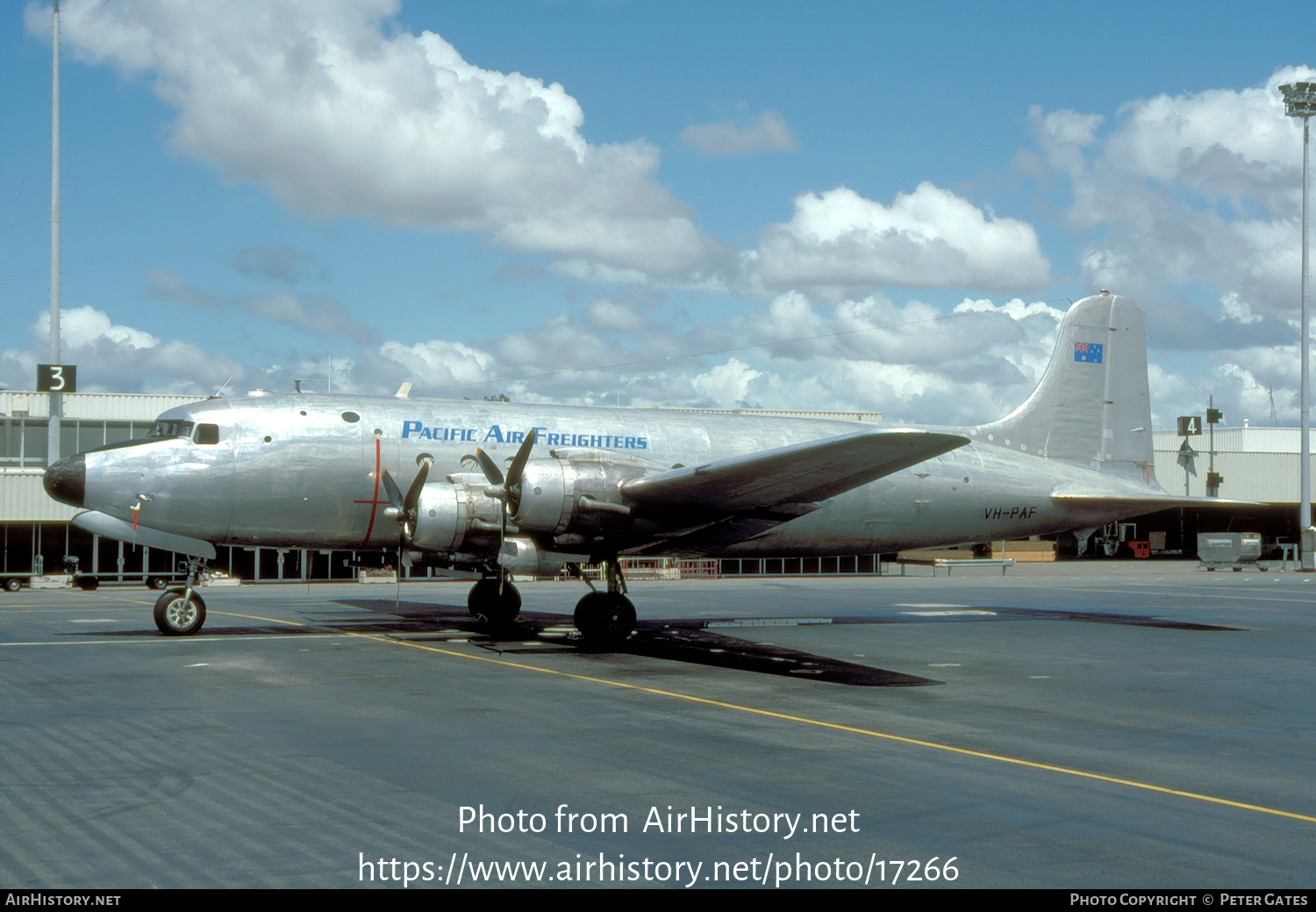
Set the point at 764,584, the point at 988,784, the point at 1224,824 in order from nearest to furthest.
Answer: the point at 1224,824 < the point at 988,784 < the point at 764,584

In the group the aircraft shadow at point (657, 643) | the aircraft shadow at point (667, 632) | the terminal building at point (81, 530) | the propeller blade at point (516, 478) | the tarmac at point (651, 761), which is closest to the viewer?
the tarmac at point (651, 761)

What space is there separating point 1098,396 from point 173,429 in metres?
19.4

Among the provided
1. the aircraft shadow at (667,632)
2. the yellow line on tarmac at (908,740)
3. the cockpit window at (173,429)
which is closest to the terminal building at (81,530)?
the aircraft shadow at (667,632)

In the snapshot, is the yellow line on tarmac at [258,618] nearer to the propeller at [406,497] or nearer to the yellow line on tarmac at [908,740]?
the propeller at [406,497]

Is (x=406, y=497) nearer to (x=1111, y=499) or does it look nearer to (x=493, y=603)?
(x=493, y=603)

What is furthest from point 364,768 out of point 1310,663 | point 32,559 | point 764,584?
point 32,559

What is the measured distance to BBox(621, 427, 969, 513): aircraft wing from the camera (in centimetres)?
1549

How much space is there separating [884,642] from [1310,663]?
6861mm

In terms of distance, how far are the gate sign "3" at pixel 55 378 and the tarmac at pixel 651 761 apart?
20.8 meters

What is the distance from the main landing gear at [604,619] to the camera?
1894 centimetres

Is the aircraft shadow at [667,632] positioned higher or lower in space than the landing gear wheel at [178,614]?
lower

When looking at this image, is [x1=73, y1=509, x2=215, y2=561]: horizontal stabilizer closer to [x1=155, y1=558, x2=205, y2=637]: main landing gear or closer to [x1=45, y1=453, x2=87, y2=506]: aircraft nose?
[x1=45, y1=453, x2=87, y2=506]: aircraft nose

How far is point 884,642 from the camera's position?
67.6 feet
